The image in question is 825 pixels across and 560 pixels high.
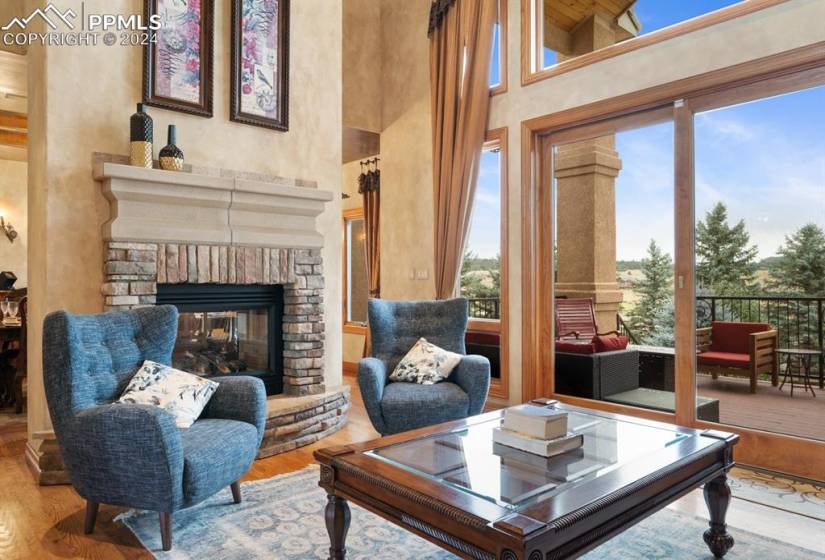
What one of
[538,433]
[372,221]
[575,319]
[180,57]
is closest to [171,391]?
[538,433]

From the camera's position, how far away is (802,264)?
3.31m

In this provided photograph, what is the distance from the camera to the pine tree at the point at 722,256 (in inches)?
139

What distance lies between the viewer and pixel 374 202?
654cm

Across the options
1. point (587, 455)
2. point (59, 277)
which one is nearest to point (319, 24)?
point (59, 277)

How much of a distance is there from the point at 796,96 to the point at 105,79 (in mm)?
4050

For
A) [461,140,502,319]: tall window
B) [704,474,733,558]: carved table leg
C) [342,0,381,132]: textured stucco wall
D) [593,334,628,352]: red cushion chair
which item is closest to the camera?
[704,474,733,558]: carved table leg

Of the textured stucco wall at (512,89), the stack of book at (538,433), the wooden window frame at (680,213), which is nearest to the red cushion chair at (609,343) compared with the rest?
the wooden window frame at (680,213)

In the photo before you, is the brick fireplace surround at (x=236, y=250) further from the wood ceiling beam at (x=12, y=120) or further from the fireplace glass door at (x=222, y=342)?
the wood ceiling beam at (x=12, y=120)

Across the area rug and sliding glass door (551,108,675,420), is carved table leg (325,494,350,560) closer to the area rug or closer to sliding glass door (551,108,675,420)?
A: the area rug

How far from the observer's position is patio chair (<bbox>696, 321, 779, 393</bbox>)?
3453 mm

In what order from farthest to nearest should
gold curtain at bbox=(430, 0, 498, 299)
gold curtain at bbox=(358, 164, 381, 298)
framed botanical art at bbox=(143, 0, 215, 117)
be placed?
gold curtain at bbox=(358, 164, 381, 298) → gold curtain at bbox=(430, 0, 498, 299) → framed botanical art at bbox=(143, 0, 215, 117)

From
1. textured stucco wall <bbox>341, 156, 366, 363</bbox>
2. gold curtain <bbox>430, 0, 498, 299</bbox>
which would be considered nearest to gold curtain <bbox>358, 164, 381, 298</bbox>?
textured stucco wall <bbox>341, 156, 366, 363</bbox>

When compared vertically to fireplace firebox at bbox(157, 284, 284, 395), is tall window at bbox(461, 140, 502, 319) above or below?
above

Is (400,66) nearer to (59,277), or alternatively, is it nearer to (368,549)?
(59,277)
